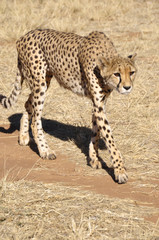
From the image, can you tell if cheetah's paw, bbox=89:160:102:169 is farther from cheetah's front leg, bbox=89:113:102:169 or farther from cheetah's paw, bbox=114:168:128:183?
cheetah's paw, bbox=114:168:128:183

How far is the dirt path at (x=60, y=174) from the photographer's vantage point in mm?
4066

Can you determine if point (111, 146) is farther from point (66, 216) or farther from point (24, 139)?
point (24, 139)

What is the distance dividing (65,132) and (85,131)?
0.26 meters

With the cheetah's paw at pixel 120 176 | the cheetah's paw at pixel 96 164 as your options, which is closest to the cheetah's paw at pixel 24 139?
the cheetah's paw at pixel 96 164

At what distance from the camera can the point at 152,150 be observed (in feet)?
16.8

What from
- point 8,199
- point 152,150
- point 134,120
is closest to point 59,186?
point 8,199

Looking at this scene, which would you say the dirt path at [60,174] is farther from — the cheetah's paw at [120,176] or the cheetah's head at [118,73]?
the cheetah's head at [118,73]

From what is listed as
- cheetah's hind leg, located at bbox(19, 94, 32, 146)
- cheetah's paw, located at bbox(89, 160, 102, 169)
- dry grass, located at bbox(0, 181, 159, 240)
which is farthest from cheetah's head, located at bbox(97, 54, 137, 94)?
cheetah's hind leg, located at bbox(19, 94, 32, 146)

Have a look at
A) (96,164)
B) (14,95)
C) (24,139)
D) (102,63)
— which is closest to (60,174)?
(96,164)

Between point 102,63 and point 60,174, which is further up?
point 102,63

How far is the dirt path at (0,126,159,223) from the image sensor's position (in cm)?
407

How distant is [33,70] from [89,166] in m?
1.20

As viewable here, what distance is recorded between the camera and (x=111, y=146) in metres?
4.48

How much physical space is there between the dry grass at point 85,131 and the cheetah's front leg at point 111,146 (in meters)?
0.18
